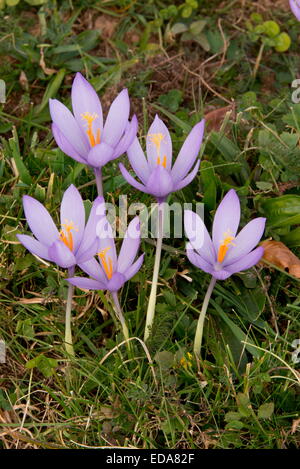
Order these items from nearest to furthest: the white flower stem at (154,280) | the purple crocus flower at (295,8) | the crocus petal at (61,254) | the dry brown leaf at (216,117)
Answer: the crocus petal at (61,254)
the white flower stem at (154,280)
the purple crocus flower at (295,8)
the dry brown leaf at (216,117)

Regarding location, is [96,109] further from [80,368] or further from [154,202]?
[80,368]

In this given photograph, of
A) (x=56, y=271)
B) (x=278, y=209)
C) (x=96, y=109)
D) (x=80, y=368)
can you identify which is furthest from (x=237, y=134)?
(x=80, y=368)

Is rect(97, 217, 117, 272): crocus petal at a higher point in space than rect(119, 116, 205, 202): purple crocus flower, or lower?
lower

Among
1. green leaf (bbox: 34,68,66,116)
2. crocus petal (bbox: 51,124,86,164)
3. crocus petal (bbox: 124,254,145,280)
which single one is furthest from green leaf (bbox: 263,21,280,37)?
crocus petal (bbox: 124,254,145,280)

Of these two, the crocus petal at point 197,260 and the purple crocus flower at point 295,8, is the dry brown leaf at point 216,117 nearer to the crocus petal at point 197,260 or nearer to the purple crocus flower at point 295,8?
the purple crocus flower at point 295,8

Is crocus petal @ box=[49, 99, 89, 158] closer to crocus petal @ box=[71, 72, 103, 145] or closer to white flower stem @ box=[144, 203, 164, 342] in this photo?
crocus petal @ box=[71, 72, 103, 145]

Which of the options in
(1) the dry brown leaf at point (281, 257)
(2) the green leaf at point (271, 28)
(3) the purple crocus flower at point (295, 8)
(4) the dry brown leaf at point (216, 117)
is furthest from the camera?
(2) the green leaf at point (271, 28)

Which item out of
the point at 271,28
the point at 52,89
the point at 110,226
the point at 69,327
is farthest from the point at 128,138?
the point at 271,28

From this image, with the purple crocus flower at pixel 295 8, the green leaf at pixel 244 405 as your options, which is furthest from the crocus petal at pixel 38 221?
the purple crocus flower at pixel 295 8
